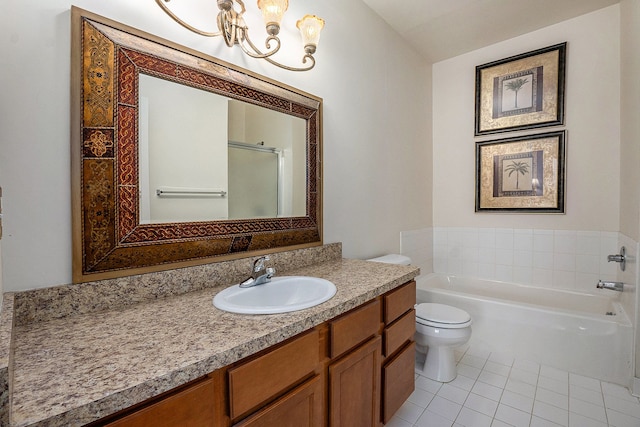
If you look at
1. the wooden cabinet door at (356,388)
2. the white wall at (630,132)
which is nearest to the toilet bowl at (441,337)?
the wooden cabinet door at (356,388)

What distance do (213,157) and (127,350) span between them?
827 mm

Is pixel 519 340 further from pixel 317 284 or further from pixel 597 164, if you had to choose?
pixel 317 284

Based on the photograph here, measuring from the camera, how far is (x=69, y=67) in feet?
3.06


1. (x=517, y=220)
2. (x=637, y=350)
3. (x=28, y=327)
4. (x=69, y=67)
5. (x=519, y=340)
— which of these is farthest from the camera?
(x=517, y=220)

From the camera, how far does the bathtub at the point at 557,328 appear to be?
1883mm

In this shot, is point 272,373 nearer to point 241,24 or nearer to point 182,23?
point 182,23

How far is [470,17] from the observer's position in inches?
93.7

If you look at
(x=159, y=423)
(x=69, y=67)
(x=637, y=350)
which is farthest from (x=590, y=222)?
(x=69, y=67)

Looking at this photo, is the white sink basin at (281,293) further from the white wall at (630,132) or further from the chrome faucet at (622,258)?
the chrome faucet at (622,258)

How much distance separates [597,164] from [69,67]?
3394 millimetres

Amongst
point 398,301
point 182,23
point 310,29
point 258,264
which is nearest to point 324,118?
point 310,29

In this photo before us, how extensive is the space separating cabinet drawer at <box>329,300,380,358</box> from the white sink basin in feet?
0.36

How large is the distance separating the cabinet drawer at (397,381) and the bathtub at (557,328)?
3.56 ft

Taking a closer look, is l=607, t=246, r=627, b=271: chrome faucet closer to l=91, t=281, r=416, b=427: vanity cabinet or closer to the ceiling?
l=91, t=281, r=416, b=427: vanity cabinet
